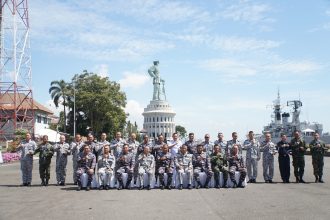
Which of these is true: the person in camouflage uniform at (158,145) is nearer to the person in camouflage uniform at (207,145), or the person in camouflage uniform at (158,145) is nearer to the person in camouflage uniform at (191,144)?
the person in camouflage uniform at (191,144)

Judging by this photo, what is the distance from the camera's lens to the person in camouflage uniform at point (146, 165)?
13102 mm

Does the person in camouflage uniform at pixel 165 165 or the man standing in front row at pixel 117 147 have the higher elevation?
the man standing in front row at pixel 117 147

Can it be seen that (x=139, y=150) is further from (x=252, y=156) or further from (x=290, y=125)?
(x=290, y=125)

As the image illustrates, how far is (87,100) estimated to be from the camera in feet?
190

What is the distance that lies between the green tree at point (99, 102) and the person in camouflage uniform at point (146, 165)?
45.2 meters

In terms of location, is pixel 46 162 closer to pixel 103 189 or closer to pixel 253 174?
pixel 103 189

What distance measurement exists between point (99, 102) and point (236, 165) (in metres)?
46.5

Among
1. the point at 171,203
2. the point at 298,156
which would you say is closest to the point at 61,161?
the point at 171,203

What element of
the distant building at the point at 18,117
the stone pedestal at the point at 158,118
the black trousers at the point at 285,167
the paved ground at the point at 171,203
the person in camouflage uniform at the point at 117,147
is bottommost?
the paved ground at the point at 171,203

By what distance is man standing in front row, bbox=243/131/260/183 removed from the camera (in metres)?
14.5

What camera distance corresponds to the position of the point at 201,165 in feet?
44.0

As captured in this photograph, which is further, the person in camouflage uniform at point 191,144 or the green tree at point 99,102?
the green tree at point 99,102

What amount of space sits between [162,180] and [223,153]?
234 centimetres

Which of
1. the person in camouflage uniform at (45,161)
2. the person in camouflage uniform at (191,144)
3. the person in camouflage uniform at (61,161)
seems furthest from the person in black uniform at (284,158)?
the person in camouflage uniform at (45,161)
